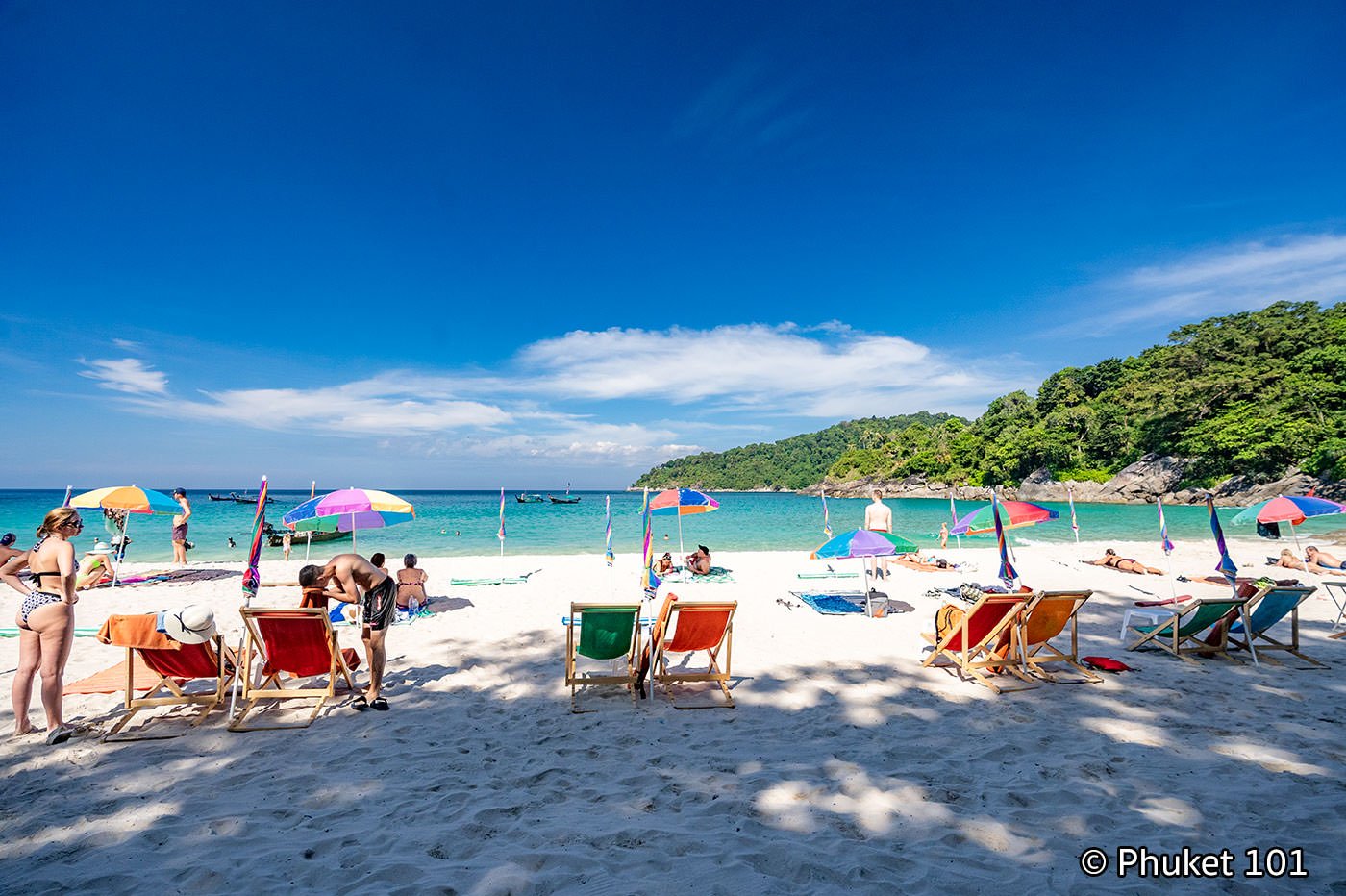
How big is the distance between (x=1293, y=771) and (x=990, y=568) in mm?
11805

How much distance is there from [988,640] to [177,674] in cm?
716

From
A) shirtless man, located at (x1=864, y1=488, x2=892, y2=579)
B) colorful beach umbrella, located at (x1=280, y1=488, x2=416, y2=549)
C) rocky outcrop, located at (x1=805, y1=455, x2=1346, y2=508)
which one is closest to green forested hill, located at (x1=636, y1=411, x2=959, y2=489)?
rocky outcrop, located at (x1=805, y1=455, x2=1346, y2=508)

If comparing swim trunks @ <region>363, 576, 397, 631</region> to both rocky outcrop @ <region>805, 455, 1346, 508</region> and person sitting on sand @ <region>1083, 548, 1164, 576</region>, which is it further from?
rocky outcrop @ <region>805, 455, 1346, 508</region>

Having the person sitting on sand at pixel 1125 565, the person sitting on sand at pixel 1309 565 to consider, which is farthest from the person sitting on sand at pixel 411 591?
the person sitting on sand at pixel 1309 565

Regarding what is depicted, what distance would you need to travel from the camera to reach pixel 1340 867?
107 inches

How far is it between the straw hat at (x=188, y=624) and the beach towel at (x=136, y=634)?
0.23 feet

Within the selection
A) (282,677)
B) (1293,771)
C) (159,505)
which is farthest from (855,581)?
(159,505)

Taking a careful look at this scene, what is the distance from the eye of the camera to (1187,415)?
162ft

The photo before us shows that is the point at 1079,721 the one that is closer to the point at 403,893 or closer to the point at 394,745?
the point at 403,893

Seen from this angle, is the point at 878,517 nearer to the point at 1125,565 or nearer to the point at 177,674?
the point at 1125,565

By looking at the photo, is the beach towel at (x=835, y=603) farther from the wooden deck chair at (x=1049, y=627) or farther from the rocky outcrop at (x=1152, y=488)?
the rocky outcrop at (x=1152, y=488)

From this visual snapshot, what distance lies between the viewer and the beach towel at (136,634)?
4.36 m

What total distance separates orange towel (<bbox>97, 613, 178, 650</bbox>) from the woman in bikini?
0.70 feet

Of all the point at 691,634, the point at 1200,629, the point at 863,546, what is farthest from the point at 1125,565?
the point at 691,634
